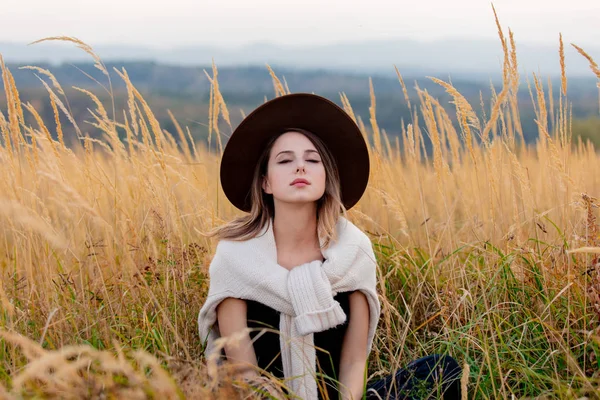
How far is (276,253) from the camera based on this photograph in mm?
2264

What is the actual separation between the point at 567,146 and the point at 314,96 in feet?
4.11

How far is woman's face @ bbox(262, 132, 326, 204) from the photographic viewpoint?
221 cm

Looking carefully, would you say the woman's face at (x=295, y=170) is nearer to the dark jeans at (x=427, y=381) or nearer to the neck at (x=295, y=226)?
the neck at (x=295, y=226)

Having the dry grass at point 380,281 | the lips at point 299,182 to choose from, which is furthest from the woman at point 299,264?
the dry grass at point 380,281

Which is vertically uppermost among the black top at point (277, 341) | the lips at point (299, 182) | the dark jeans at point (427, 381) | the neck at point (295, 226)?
the lips at point (299, 182)

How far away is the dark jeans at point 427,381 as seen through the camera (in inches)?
85.4

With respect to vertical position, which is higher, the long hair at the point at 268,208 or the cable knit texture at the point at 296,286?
the long hair at the point at 268,208

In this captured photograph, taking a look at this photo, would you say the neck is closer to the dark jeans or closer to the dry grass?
the dry grass

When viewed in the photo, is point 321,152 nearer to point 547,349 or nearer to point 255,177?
point 255,177

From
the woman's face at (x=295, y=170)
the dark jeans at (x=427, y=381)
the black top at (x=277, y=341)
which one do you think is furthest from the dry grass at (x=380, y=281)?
the woman's face at (x=295, y=170)

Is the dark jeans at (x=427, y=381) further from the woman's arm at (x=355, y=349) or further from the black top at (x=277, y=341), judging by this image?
the black top at (x=277, y=341)

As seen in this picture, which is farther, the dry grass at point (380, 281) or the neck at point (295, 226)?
the neck at point (295, 226)

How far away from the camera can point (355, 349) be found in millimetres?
2270

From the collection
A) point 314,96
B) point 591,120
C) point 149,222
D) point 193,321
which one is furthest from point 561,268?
point 591,120
